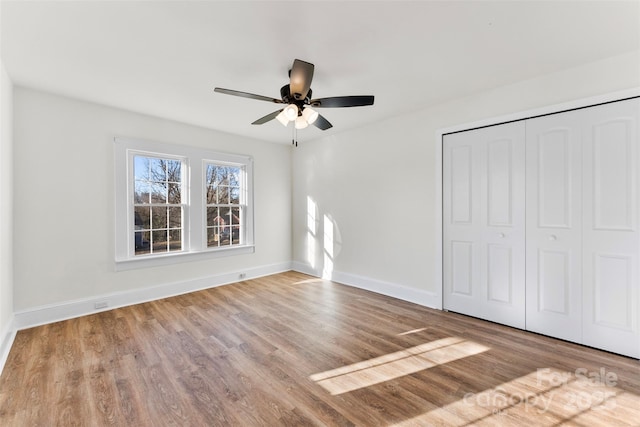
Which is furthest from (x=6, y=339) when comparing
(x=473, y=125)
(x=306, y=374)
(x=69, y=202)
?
(x=473, y=125)

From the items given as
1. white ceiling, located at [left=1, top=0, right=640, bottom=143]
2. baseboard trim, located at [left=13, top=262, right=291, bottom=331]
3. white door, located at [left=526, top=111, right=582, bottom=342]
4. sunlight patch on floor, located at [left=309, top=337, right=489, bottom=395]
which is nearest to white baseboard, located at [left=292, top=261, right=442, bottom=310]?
sunlight patch on floor, located at [left=309, top=337, right=489, bottom=395]

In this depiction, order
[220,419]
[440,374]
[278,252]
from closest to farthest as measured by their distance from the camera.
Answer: [220,419] < [440,374] < [278,252]

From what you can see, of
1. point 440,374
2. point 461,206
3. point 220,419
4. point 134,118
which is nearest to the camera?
point 220,419

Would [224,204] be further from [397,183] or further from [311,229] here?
[397,183]

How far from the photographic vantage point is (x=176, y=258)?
4.21 m

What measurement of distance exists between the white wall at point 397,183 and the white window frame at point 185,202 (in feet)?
3.96

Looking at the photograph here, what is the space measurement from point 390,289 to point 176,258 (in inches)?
131

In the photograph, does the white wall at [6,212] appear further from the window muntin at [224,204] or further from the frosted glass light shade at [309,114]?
the frosted glass light shade at [309,114]

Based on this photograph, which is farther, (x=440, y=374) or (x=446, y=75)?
(x=446, y=75)

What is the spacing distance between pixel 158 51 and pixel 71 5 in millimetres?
586

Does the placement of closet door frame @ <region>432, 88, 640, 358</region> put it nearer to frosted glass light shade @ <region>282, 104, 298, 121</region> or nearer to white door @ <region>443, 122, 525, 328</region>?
white door @ <region>443, 122, 525, 328</region>

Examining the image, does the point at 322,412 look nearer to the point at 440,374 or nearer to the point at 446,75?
the point at 440,374

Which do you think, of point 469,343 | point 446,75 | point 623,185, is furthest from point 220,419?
point 623,185

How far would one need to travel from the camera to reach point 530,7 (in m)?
1.84
